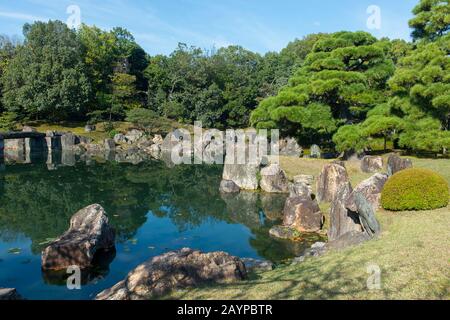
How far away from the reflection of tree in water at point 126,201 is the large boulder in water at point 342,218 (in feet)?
4.56

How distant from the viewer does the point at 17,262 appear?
37.5 feet

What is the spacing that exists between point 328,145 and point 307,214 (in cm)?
1731

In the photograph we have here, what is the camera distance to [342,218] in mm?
12180

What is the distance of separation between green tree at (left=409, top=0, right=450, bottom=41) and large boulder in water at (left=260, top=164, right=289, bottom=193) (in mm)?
13350

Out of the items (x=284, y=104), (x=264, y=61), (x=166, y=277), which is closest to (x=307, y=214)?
(x=166, y=277)

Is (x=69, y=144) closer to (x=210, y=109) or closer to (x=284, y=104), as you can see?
(x=210, y=109)

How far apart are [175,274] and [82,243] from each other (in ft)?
14.8

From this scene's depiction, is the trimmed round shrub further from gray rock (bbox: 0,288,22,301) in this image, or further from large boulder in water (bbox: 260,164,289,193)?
gray rock (bbox: 0,288,22,301)

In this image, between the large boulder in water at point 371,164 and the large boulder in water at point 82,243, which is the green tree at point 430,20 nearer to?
the large boulder in water at point 371,164

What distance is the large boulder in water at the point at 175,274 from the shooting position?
23.9 ft

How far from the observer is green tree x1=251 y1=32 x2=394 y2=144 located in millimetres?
25391
